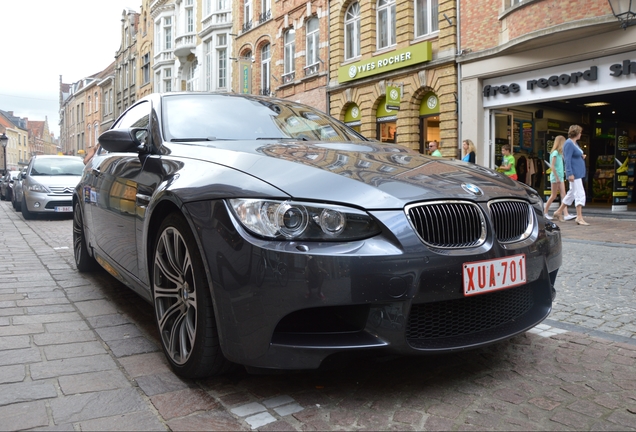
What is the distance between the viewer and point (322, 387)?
2.51 m

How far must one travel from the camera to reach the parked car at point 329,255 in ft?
7.04

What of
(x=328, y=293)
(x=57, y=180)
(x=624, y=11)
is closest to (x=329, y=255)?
(x=328, y=293)

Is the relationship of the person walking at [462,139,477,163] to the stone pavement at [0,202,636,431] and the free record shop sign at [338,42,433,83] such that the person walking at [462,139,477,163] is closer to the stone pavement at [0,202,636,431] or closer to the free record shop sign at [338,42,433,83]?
the free record shop sign at [338,42,433,83]

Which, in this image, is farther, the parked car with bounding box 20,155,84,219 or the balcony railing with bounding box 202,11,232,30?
the balcony railing with bounding box 202,11,232,30

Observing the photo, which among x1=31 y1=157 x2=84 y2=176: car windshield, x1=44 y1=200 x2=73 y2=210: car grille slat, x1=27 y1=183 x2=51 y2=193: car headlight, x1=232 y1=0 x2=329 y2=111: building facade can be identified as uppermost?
x1=232 y1=0 x2=329 y2=111: building facade

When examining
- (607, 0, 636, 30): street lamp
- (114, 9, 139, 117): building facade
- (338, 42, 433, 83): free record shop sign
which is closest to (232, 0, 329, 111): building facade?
(338, 42, 433, 83): free record shop sign

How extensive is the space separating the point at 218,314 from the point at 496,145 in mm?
14657

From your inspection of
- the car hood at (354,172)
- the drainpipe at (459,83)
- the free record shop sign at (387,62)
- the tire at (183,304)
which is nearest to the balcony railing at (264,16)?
the free record shop sign at (387,62)

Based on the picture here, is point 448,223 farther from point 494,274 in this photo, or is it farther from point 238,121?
point 238,121

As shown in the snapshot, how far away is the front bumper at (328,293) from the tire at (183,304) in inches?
5.0

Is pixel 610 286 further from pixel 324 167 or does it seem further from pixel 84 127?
pixel 84 127

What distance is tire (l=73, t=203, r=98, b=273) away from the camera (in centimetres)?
525

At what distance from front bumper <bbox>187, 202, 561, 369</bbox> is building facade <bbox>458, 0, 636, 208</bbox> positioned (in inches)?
459

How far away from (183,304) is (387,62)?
16.9 meters
